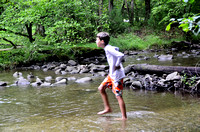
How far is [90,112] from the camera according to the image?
15.6 ft

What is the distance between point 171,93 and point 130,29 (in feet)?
78.5

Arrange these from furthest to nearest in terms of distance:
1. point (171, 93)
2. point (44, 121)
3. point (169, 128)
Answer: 1. point (171, 93)
2. point (44, 121)
3. point (169, 128)

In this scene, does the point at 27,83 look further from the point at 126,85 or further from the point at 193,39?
the point at 193,39

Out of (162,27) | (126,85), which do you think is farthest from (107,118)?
(162,27)

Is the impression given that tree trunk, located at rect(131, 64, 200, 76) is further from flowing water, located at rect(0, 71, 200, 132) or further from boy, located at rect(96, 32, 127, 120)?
boy, located at rect(96, 32, 127, 120)

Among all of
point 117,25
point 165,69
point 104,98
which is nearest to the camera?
point 104,98

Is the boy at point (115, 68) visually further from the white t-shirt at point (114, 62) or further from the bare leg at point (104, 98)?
the bare leg at point (104, 98)

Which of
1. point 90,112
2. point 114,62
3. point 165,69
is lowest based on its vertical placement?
point 90,112

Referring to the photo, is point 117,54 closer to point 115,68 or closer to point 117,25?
point 115,68

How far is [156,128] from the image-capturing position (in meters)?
3.53

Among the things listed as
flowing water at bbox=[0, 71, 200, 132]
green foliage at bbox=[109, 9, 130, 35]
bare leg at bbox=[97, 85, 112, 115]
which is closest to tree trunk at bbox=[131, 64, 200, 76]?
flowing water at bbox=[0, 71, 200, 132]

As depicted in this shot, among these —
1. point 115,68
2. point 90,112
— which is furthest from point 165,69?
point 115,68

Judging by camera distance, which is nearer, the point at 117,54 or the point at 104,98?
the point at 117,54

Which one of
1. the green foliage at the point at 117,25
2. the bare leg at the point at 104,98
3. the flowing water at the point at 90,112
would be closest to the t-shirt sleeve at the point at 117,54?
the bare leg at the point at 104,98
